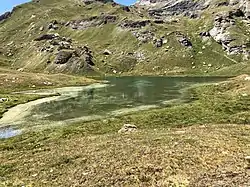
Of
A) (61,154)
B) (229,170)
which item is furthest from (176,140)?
(61,154)

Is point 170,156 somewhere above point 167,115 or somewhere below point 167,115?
above

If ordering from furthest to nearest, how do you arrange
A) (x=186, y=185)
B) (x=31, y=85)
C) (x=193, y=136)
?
1. (x=31, y=85)
2. (x=193, y=136)
3. (x=186, y=185)

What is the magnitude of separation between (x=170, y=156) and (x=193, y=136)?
10194mm

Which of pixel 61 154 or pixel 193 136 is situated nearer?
pixel 61 154

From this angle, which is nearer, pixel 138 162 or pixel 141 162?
pixel 141 162

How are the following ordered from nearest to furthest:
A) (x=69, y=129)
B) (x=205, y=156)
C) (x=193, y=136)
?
(x=205, y=156) < (x=193, y=136) < (x=69, y=129)

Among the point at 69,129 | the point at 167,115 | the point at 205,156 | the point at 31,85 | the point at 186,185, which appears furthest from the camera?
the point at 31,85

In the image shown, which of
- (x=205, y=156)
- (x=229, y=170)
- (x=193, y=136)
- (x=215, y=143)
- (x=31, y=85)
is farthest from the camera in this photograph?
(x=31, y=85)

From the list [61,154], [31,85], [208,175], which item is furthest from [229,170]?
[31,85]

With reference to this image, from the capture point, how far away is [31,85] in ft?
589

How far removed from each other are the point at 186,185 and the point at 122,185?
5.50m

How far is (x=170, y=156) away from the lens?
3616cm

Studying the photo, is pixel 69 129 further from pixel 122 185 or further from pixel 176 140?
pixel 122 185

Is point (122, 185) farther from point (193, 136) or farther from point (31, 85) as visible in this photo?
point (31, 85)
